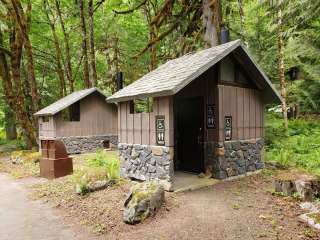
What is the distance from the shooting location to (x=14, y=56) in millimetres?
17219

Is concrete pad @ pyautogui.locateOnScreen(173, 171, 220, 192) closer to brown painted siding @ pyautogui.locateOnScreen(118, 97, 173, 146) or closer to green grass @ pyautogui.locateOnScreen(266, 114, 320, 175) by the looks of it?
brown painted siding @ pyautogui.locateOnScreen(118, 97, 173, 146)

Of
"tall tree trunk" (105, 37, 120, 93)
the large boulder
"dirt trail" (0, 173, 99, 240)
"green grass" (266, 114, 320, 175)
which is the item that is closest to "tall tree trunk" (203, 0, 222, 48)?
"green grass" (266, 114, 320, 175)

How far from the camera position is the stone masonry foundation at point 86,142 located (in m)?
17.6

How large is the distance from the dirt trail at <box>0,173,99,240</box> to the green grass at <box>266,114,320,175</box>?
25.1ft

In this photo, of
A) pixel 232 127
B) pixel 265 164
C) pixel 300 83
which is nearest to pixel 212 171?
pixel 232 127

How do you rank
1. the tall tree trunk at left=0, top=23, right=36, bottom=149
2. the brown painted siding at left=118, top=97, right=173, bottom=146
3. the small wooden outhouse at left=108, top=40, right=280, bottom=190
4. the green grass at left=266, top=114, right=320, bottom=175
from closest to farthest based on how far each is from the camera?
the brown painted siding at left=118, top=97, right=173, bottom=146 → the small wooden outhouse at left=108, top=40, right=280, bottom=190 → the green grass at left=266, top=114, right=320, bottom=175 → the tall tree trunk at left=0, top=23, right=36, bottom=149

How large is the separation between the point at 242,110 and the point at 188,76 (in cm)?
299

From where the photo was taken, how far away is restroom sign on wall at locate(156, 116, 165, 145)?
801cm

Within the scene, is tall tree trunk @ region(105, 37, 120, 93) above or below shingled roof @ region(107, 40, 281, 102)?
above

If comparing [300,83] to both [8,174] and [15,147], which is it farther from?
[15,147]

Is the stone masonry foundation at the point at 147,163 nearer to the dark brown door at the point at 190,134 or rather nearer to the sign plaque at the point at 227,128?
the dark brown door at the point at 190,134

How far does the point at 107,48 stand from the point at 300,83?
45.1 ft

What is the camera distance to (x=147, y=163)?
338 inches

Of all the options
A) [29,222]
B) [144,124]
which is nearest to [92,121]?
[144,124]
